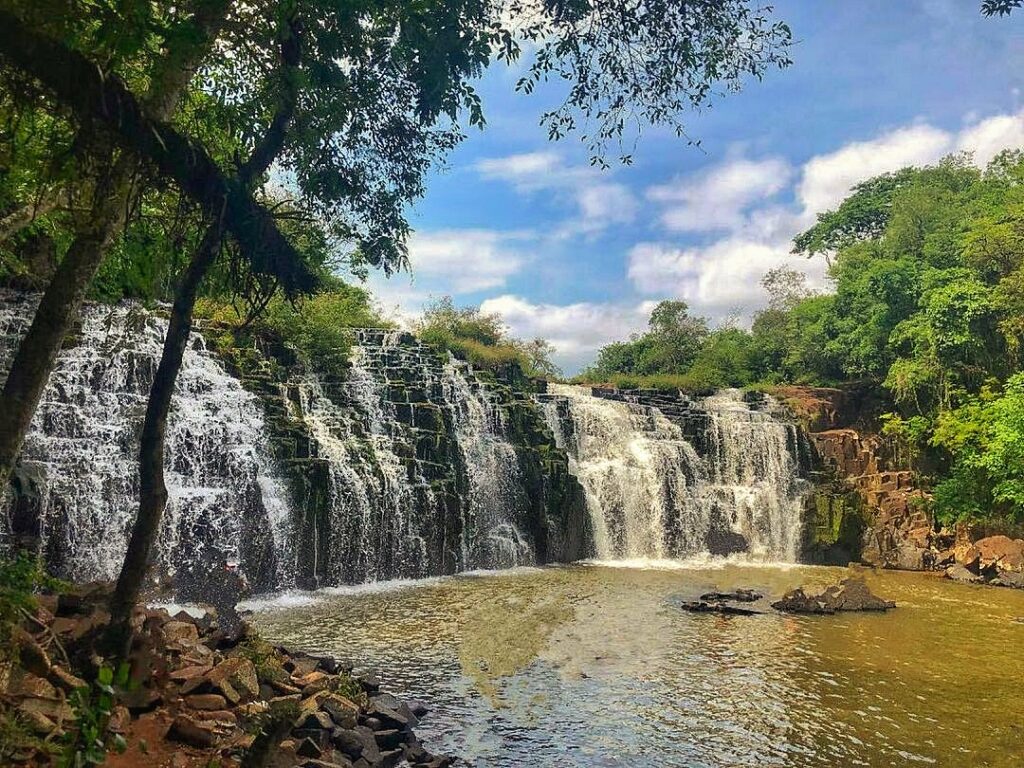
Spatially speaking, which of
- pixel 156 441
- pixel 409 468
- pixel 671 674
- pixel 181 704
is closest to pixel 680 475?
pixel 409 468

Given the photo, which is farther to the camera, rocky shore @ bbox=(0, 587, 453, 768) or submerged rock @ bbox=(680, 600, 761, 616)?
submerged rock @ bbox=(680, 600, 761, 616)

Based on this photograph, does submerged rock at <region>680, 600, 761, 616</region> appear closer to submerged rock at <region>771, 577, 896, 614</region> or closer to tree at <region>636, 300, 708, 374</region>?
submerged rock at <region>771, 577, 896, 614</region>

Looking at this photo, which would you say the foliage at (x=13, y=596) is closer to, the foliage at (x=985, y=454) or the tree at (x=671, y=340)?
the foliage at (x=985, y=454)

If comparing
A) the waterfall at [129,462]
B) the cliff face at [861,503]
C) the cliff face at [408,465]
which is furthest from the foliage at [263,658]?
the cliff face at [861,503]

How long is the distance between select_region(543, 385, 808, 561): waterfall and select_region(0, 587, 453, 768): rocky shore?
16719mm

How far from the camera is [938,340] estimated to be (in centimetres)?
2628

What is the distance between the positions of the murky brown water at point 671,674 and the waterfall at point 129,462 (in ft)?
7.06

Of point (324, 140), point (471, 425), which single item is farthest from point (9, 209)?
point (471, 425)

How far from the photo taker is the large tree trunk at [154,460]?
543cm

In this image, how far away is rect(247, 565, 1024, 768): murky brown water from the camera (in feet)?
25.4

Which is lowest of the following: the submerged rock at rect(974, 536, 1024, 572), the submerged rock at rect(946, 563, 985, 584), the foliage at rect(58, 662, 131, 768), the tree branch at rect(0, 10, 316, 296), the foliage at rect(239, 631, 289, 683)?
the submerged rock at rect(946, 563, 985, 584)

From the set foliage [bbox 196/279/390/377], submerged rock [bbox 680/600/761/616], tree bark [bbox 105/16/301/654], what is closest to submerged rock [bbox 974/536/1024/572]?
submerged rock [bbox 680/600/761/616]

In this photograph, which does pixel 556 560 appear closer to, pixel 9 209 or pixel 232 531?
pixel 232 531

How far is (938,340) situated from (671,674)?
70.9ft
